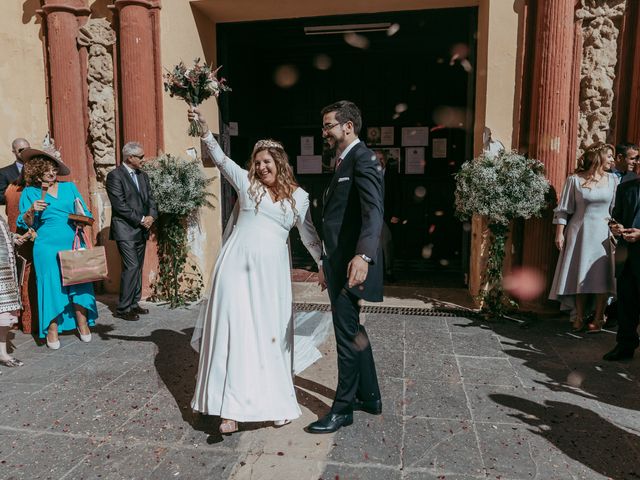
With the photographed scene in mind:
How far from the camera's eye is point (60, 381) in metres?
4.47

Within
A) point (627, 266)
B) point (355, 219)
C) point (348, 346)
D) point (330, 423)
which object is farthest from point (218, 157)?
point (627, 266)

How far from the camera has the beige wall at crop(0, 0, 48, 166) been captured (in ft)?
24.0

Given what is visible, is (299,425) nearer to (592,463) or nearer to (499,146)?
(592,463)

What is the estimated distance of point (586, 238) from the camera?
223 inches

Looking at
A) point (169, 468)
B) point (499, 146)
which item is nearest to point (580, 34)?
point (499, 146)

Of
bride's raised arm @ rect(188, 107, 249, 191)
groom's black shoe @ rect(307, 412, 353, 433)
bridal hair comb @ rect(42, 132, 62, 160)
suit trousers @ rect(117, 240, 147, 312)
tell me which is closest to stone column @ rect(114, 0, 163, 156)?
bridal hair comb @ rect(42, 132, 62, 160)

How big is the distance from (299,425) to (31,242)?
4109mm

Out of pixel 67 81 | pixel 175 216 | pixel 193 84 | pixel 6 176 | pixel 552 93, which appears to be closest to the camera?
pixel 193 84

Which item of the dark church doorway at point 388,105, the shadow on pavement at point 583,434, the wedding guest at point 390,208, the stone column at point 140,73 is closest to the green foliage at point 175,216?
the stone column at point 140,73

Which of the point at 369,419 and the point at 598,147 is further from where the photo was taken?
the point at 598,147

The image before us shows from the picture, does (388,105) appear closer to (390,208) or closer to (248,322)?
(390,208)

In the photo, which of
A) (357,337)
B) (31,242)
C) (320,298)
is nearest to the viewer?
(357,337)

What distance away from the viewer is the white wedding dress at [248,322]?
338 centimetres

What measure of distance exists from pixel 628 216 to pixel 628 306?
860 mm
